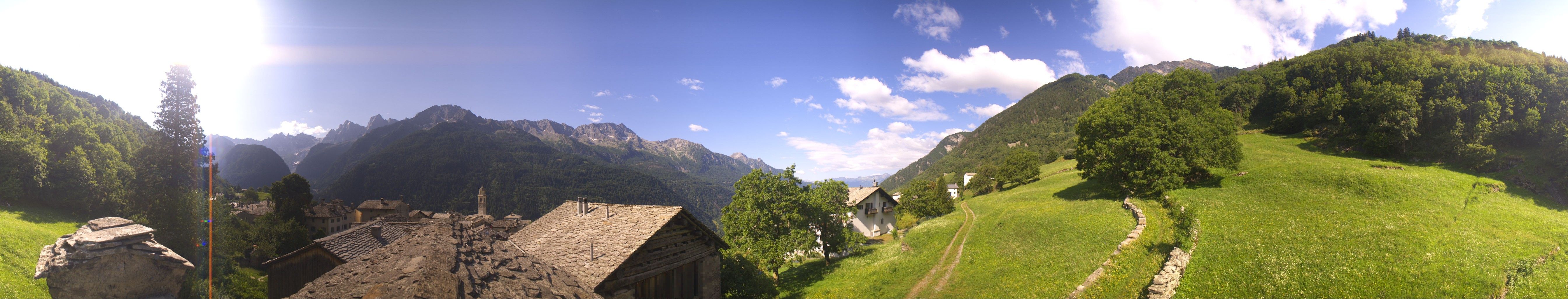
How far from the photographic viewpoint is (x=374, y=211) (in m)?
91.9

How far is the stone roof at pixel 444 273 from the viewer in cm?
457

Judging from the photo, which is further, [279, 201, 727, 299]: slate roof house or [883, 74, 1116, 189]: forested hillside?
[883, 74, 1116, 189]: forested hillside

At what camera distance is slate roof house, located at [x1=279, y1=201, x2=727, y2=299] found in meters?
4.91

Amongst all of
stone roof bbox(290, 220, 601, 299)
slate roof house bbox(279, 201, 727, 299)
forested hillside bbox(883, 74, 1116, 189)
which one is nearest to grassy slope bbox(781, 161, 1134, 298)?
slate roof house bbox(279, 201, 727, 299)

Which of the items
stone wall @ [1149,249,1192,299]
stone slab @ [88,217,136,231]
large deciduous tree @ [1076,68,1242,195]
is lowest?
stone wall @ [1149,249,1192,299]

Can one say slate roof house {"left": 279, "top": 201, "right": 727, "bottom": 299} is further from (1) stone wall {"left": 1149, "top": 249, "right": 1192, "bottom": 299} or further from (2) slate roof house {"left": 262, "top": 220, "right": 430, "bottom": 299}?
(1) stone wall {"left": 1149, "top": 249, "right": 1192, "bottom": 299}

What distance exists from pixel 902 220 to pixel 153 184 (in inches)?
2433

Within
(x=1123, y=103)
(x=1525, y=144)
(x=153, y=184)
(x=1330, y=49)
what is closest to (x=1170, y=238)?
(x=1123, y=103)

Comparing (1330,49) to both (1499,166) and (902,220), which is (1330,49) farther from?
(902,220)

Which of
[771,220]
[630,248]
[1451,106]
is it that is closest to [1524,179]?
[1451,106]

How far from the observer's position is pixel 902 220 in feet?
184

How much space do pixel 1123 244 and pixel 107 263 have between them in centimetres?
3838

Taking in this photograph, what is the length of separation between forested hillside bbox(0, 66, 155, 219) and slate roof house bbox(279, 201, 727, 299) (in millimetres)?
24373

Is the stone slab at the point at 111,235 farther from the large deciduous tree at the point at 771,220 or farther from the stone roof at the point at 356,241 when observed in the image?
the large deciduous tree at the point at 771,220
